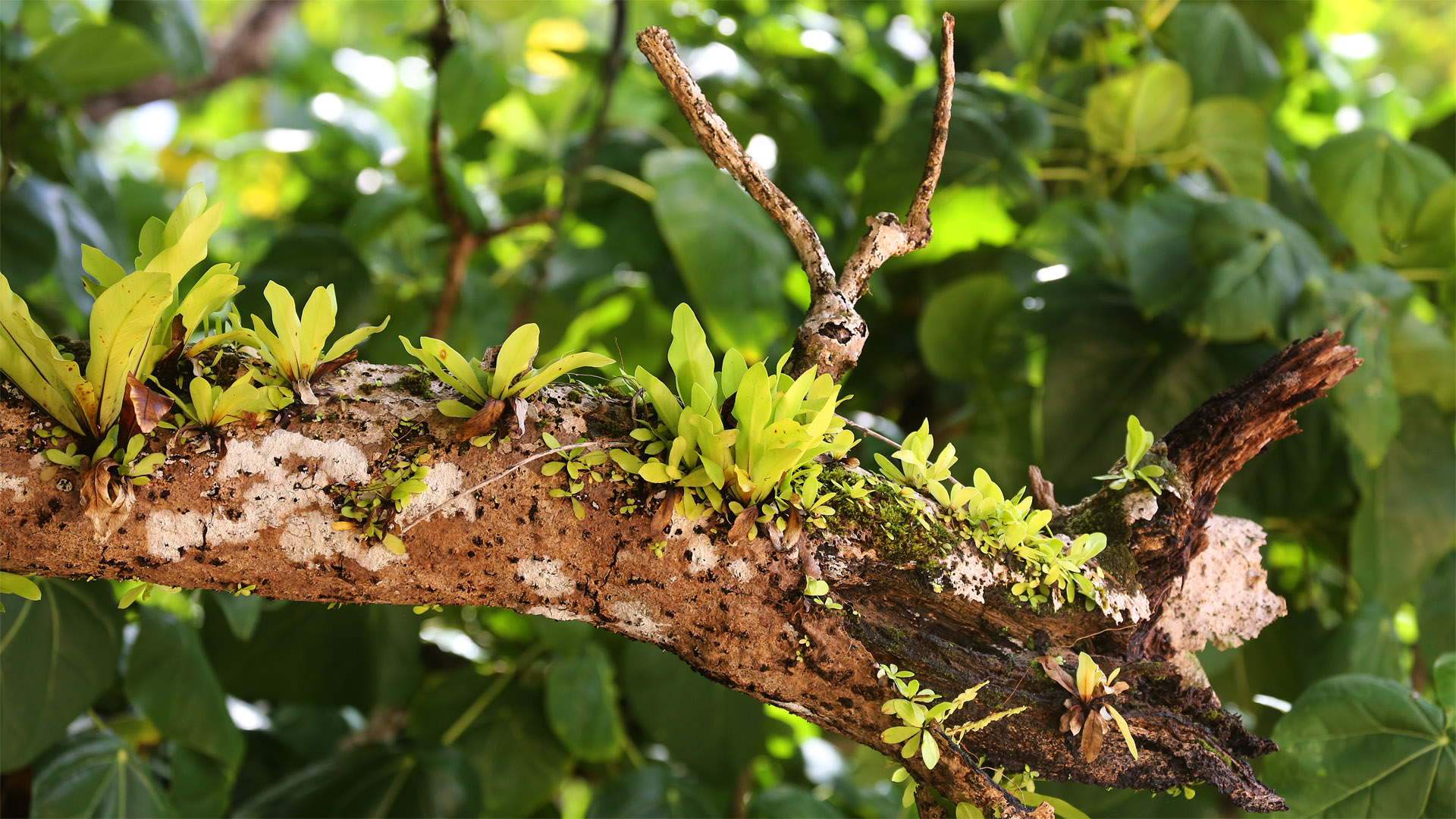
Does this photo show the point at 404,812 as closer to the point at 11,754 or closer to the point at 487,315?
the point at 11,754

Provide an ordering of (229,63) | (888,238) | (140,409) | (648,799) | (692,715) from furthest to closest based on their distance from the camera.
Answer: (229,63) < (692,715) < (648,799) < (888,238) < (140,409)

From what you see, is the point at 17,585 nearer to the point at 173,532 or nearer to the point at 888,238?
the point at 173,532

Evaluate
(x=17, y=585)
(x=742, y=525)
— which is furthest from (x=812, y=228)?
(x=17, y=585)

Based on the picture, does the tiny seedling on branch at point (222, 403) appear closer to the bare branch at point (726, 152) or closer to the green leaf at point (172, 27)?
the bare branch at point (726, 152)

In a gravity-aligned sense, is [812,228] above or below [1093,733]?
above

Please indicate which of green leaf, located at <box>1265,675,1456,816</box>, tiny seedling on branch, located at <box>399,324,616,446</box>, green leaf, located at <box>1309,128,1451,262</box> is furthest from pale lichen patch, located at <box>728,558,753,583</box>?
green leaf, located at <box>1309,128,1451,262</box>

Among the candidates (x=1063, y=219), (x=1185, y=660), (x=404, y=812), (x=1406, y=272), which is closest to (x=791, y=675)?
(x=1185, y=660)
